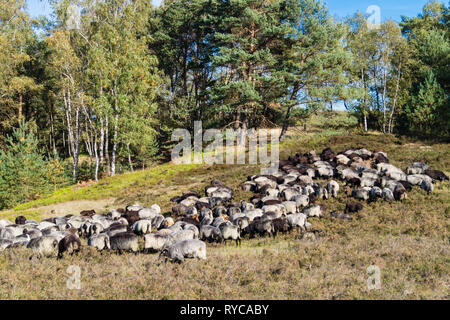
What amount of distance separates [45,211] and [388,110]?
39.0 meters

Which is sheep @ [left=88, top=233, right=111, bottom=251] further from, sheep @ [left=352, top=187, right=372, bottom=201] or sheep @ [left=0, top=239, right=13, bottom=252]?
sheep @ [left=352, top=187, right=372, bottom=201]

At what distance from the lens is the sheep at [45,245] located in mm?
9541

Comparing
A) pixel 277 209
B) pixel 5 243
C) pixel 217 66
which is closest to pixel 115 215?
pixel 5 243

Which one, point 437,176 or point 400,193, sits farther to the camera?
point 437,176

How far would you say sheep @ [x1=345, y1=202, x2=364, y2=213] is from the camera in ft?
42.6

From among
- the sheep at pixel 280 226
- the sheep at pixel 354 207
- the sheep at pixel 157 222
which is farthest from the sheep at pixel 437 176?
the sheep at pixel 157 222

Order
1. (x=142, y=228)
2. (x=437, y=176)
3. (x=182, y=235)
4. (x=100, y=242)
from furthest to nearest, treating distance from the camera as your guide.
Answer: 1. (x=437, y=176)
2. (x=142, y=228)
3. (x=182, y=235)
4. (x=100, y=242)

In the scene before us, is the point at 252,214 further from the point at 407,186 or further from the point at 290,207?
the point at 407,186

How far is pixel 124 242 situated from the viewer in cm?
995

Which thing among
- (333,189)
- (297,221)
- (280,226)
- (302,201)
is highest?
(333,189)

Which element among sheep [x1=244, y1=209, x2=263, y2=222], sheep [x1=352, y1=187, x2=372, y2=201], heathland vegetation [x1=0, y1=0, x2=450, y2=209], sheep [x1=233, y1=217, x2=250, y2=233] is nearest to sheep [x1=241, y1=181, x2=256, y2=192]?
sheep [x1=244, y1=209, x2=263, y2=222]

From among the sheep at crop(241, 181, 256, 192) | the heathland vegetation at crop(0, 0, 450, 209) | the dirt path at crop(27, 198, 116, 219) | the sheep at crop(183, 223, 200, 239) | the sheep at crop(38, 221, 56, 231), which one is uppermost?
the heathland vegetation at crop(0, 0, 450, 209)

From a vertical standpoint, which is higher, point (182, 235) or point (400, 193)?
point (400, 193)

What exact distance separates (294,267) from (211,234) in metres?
3.74
